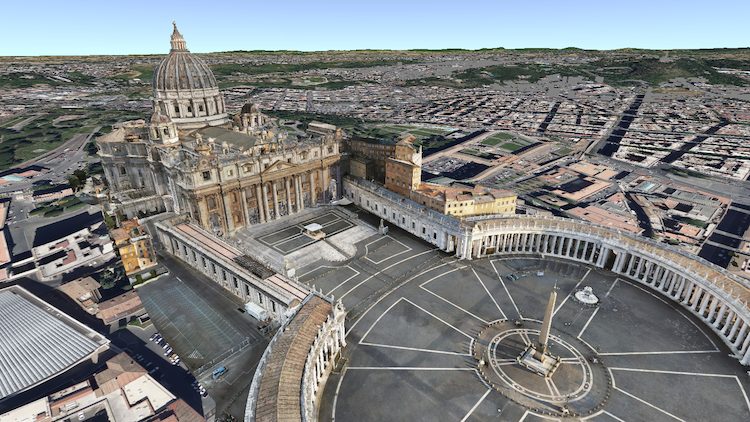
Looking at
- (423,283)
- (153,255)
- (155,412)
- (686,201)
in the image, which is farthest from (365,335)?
(686,201)

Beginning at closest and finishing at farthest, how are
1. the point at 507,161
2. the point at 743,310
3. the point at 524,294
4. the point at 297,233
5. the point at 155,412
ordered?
the point at 155,412 < the point at 743,310 < the point at 524,294 < the point at 297,233 < the point at 507,161

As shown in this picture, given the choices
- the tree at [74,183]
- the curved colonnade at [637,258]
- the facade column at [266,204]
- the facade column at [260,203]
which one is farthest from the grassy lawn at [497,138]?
the tree at [74,183]

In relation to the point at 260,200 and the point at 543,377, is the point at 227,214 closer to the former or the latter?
the point at 260,200

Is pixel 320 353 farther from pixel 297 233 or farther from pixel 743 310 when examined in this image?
pixel 743 310

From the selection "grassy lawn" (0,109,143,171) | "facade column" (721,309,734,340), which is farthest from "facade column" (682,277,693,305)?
"grassy lawn" (0,109,143,171)

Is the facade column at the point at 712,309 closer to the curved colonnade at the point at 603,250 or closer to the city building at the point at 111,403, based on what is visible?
the curved colonnade at the point at 603,250

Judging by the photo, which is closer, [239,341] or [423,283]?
[239,341]
